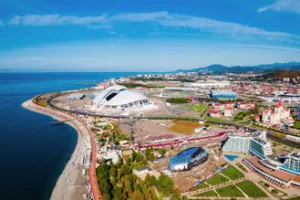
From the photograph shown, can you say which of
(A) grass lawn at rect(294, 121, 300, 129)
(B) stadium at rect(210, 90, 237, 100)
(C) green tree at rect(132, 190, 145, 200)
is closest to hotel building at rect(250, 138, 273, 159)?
(C) green tree at rect(132, 190, 145, 200)

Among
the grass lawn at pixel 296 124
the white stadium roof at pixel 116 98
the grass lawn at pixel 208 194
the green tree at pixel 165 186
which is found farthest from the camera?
the white stadium roof at pixel 116 98

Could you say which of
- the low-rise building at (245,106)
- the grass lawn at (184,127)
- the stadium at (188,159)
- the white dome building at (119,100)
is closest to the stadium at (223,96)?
the low-rise building at (245,106)

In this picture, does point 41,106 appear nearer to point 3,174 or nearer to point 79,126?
point 79,126

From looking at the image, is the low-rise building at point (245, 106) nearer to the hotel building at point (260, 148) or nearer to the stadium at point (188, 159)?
the hotel building at point (260, 148)

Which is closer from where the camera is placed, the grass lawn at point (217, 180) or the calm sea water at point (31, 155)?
the calm sea water at point (31, 155)

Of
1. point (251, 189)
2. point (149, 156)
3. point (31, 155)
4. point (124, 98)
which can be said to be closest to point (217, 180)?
point (251, 189)

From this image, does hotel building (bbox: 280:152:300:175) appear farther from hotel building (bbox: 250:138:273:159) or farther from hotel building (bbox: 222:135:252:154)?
hotel building (bbox: 222:135:252:154)
